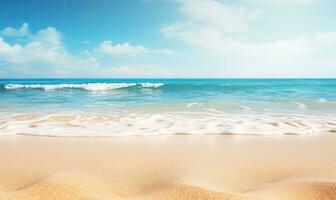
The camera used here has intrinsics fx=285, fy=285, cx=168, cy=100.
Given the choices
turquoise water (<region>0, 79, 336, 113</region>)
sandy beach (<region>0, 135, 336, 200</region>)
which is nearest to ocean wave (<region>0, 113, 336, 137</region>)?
sandy beach (<region>0, 135, 336, 200</region>)

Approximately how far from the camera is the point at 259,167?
10.8 feet

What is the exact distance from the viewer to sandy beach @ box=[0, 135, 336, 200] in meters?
2.31

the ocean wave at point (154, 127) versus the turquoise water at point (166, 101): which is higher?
the ocean wave at point (154, 127)

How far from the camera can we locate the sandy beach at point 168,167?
2312 mm

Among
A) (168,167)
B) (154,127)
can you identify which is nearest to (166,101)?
(154,127)

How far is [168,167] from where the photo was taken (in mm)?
3303

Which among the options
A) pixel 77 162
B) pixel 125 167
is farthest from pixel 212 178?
pixel 77 162

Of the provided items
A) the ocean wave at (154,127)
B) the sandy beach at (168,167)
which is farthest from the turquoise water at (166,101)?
the sandy beach at (168,167)

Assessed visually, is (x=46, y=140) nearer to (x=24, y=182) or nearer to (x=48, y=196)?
(x=24, y=182)

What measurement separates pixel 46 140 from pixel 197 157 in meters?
2.69

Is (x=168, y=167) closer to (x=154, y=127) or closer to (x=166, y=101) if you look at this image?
(x=154, y=127)

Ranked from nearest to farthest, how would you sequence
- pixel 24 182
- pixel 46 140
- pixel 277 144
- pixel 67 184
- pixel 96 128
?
1. pixel 67 184
2. pixel 24 182
3. pixel 277 144
4. pixel 46 140
5. pixel 96 128

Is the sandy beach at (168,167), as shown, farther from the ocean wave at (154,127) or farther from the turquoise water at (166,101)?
the turquoise water at (166,101)

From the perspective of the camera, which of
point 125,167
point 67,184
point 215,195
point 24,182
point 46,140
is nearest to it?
point 215,195
